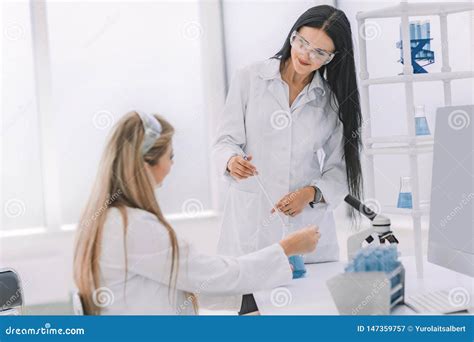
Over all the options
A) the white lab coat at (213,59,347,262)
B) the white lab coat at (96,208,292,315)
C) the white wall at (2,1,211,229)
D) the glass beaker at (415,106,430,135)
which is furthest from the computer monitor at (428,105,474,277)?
the white wall at (2,1,211,229)

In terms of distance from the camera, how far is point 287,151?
1.76m

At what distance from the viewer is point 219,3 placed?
1.86 metres

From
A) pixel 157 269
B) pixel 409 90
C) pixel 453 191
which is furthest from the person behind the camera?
pixel 409 90

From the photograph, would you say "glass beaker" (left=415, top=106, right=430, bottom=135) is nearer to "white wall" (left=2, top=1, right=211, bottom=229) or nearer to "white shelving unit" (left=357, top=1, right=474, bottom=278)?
"white shelving unit" (left=357, top=1, right=474, bottom=278)

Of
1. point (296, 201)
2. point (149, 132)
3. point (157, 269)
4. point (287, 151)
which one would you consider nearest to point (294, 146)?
point (287, 151)

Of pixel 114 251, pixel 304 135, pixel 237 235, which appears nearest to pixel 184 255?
pixel 114 251

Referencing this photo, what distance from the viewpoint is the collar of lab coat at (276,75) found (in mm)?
1717

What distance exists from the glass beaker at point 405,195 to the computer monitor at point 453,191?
0.14 meters

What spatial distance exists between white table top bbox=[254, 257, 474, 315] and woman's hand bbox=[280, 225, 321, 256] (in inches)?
3.4

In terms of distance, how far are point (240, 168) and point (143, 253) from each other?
42cm

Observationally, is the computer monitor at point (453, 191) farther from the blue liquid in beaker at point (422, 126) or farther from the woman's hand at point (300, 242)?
the woman's hand at point (300, 242)

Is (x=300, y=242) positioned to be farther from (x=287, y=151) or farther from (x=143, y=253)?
(x=143, y=253)
